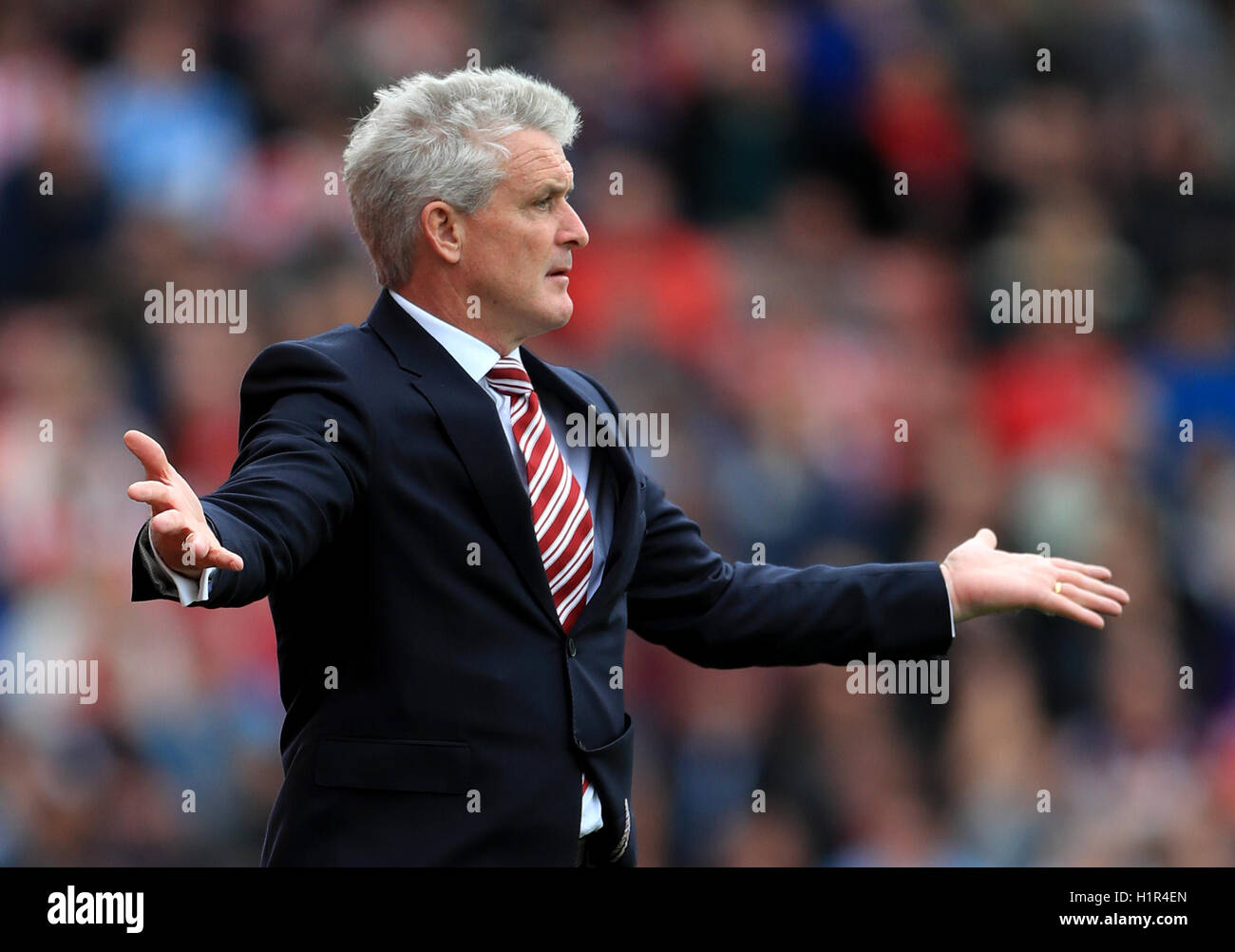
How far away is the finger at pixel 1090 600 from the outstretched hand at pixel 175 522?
5.39 ft

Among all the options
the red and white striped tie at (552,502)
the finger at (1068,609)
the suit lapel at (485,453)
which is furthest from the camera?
the finger at (1068,609)

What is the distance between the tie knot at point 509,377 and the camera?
3.09 meters

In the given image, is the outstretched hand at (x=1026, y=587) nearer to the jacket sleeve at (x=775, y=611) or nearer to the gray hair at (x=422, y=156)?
the jacket sleeve at (x=775, y=611)

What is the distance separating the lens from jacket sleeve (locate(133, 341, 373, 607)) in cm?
245

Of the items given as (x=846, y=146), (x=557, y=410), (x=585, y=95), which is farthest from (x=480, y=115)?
(x=846, y=146)

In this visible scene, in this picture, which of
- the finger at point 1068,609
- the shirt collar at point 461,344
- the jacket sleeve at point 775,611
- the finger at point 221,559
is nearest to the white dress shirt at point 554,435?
the shirt collar at point 461,344

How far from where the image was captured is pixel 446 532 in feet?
9.32

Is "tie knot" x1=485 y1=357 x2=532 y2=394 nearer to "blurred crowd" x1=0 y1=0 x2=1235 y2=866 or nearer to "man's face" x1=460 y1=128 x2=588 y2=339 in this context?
"man's face" x1=460 y1=128 x2=588 y2=339

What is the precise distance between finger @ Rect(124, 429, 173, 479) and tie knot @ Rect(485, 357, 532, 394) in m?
0.80

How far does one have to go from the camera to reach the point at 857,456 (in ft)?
21.5

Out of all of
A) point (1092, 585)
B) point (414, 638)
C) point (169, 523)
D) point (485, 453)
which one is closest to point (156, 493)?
point (169, 523)

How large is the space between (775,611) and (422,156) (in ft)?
3.53

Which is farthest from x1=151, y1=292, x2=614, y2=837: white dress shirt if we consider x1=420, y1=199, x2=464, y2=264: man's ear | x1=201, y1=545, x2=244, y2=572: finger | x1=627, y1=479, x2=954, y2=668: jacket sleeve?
x1=201, y1=545, x2=244, y2=572: finger

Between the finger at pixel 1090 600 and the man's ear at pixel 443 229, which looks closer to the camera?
the man's ear at pixel 443 229
